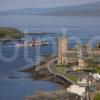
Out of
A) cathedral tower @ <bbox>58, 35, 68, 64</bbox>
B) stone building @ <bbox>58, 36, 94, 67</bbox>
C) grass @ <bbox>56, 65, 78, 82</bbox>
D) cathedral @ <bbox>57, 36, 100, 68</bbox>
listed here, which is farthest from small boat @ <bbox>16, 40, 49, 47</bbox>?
grass @ <bbox>56, 65, 78, 82</bbox>

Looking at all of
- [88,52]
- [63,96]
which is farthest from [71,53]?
[63,96]

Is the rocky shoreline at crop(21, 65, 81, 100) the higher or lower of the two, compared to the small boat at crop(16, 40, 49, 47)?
lower

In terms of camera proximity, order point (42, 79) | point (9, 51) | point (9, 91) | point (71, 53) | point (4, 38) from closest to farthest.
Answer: point (9, 91)
point (42, 79)
point (71, 53)
point (9, 51)
point (4, 38)

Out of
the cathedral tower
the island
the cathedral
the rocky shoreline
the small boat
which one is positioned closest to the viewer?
the rocky shoreline

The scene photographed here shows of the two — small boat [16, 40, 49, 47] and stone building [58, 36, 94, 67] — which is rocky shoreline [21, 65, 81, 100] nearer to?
stone building [58, 36, 94, 67]

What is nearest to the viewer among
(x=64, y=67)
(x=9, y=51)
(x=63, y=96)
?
(x=63, y=96)

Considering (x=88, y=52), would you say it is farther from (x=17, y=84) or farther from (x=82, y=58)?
(x=17, y=84)

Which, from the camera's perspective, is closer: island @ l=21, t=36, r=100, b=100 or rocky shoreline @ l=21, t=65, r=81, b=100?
rocky shoreline @ l=21, t=65, r=81, b=100

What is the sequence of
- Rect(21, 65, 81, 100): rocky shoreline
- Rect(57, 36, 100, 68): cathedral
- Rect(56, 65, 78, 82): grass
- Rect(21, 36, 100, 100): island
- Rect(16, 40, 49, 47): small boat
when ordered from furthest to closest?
Rect(16, 40, 49, 47): small boat
Rect(57, 36, 100, 68): cathedral
Rect(56, 65, 78, 82): grass
Rect(21, 36, 100, 100): island
Rect(21, 65, 81, 100): rocky shoreline

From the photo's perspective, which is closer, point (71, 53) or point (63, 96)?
point (63, 96)

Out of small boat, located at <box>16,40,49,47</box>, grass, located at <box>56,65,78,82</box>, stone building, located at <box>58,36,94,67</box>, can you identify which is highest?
small boat, located at <box>16,40,49,47</box>

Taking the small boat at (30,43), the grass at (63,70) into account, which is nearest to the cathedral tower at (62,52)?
the grass at (63,70)
